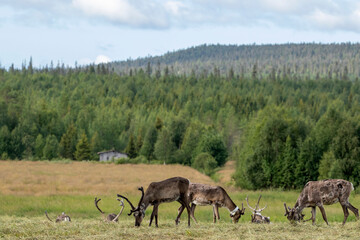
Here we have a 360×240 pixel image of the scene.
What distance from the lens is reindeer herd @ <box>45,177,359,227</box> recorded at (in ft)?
55.7

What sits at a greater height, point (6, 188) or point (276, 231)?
point (276, 231)

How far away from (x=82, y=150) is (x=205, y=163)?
107ft

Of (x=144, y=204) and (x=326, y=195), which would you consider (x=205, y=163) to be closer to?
(x=326, y=195)

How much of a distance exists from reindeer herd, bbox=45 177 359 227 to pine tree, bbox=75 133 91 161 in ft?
295

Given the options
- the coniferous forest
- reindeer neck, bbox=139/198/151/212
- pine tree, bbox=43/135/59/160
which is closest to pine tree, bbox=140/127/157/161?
the coniferous forest

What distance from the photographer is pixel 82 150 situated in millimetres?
107938

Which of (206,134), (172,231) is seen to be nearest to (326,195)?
(172,231)

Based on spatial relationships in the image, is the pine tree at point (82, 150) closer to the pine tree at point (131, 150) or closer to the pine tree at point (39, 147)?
the pine tree at point (39, 147)

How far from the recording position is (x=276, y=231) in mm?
16000

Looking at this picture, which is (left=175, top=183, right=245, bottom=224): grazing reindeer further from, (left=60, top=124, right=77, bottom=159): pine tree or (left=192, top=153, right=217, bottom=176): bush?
(left=60, top=124, right=77, bottom=159): pine tree

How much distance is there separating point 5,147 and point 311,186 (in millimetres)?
94633

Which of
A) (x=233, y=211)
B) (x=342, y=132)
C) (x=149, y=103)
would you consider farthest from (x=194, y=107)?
(x=233, y=211)

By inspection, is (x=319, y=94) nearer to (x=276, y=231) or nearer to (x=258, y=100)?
(x=258, y=100)

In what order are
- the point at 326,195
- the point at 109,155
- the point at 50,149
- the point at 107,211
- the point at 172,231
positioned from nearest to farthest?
the point at 172,231 < the point at 326,195 < the point at 107,211 < the point at 50,149 < the point at 109,155
